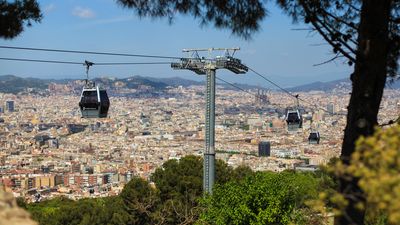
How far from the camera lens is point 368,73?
9.82ft

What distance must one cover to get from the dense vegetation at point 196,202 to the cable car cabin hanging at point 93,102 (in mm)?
2228

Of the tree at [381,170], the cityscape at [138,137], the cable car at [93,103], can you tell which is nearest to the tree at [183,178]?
the cable car at [93,103]

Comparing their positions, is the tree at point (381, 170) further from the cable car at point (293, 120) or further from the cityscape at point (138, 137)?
the cityscape at point (138, 137)

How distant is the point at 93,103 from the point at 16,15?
1.55 metres

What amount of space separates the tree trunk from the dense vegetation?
4.94 metres

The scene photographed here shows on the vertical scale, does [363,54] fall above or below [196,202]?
above

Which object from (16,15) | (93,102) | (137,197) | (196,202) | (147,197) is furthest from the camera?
(137,197)

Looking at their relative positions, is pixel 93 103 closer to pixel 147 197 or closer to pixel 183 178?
pixel 147 197

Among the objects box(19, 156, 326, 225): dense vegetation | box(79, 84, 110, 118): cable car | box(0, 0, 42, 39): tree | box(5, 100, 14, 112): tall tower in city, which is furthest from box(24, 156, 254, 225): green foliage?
box(5, 100, 14, 112): tall tower in city

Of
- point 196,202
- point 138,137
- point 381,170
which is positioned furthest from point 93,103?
point 138,137

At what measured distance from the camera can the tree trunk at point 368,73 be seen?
9.76ft

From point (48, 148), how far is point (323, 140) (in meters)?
23.9

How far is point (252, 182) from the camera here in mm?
8492

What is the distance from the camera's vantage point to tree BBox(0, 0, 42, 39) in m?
5.66
